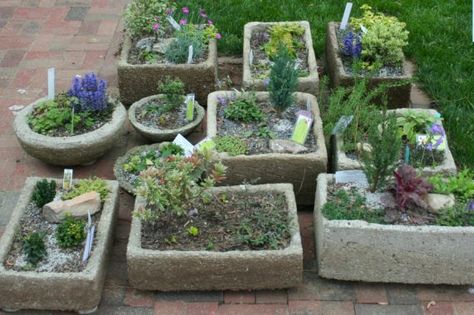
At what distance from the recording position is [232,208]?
4070mm

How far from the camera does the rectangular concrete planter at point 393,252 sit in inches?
146

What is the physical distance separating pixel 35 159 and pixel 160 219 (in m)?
1.44

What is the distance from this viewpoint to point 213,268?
3713 mm

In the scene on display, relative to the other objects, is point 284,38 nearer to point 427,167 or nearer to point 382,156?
point 427,167

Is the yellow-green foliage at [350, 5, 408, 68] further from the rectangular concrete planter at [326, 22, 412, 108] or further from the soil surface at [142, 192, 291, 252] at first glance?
the soil surface at [142, 192, 291, 252]

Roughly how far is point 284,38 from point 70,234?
2.50 metres

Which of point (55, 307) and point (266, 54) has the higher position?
point (266, 54)

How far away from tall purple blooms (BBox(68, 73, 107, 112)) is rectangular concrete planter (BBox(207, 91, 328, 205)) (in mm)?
870

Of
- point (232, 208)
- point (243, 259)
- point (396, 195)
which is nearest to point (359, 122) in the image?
point (396, 195)

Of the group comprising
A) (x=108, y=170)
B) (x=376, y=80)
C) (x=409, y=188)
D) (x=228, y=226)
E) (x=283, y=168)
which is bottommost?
(x=108, y=170)

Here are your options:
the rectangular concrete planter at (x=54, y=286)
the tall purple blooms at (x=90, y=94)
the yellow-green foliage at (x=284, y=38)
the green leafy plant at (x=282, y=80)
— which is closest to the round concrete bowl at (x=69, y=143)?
the tall purple blooms at (x=90, y=94)

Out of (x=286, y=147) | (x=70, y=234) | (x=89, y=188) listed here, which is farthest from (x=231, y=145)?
(x=70, y=234)

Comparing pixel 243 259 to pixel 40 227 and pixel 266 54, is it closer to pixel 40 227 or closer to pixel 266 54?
pixel 40 227

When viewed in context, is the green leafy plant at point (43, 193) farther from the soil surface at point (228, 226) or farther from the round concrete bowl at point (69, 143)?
the soil surface at point (228, 226)
